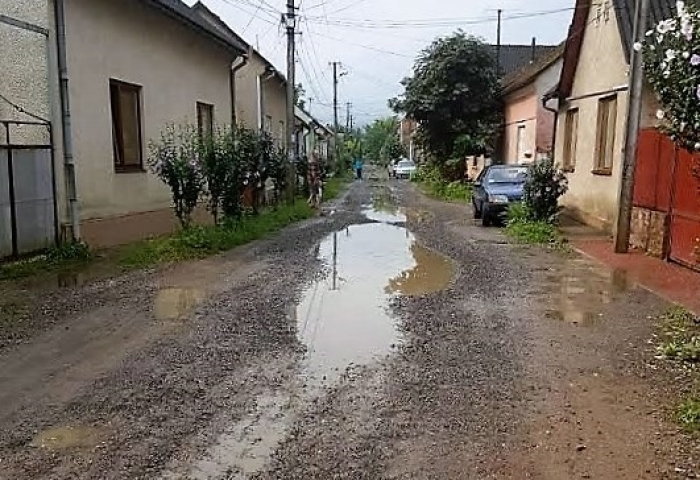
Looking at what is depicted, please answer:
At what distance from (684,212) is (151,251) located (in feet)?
28.5

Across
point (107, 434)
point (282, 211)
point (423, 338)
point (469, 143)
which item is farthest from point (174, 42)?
point (469, 143)

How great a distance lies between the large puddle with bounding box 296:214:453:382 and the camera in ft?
20.9

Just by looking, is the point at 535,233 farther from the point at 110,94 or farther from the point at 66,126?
the point at 66,126

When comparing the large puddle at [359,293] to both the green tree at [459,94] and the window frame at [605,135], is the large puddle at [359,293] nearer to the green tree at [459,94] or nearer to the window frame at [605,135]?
the window frame at [605,135]

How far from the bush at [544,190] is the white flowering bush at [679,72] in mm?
8373

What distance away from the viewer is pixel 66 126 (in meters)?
11.4

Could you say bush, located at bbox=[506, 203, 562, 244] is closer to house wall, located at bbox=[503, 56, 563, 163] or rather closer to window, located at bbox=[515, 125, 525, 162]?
house wall, located at bbox=[503, 56, 563, 163]

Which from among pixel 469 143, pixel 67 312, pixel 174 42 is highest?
pixel 174 42

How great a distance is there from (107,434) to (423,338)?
3.26m

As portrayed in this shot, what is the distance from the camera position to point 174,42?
52.7ft

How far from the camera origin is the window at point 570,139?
732 inches

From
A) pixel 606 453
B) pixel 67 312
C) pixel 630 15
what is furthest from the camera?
pixel 630 15

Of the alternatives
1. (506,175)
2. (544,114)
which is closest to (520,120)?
(544,114)

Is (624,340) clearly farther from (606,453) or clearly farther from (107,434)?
(107,434)
